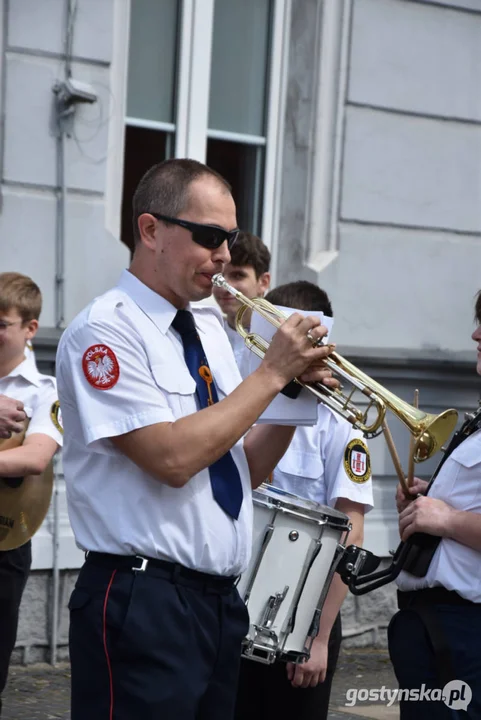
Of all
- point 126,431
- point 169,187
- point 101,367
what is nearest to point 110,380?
point 101,367

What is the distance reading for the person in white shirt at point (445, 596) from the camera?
3.55 m

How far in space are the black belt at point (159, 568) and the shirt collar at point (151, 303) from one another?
60 centimetres

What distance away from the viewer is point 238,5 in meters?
7.75

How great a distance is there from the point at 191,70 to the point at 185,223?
15.2 feet

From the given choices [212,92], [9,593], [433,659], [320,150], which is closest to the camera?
[433,659]

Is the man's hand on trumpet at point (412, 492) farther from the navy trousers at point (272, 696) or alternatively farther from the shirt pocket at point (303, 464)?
the navy trousers at point (272, 696)

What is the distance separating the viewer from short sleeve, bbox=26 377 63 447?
4820mm

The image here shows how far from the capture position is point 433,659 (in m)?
3.59

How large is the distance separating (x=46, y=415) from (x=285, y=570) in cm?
143

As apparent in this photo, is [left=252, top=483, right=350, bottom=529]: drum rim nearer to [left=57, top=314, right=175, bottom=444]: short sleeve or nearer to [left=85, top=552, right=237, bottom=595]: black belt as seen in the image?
[left=85, top=552, right=237, bottom=595]: black belt

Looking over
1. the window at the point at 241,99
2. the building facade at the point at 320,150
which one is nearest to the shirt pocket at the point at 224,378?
the building facade at the point at 320,150

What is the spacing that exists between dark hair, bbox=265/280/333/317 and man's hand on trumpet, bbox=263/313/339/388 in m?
1.19

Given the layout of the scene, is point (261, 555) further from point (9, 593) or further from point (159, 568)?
point (9, 593)

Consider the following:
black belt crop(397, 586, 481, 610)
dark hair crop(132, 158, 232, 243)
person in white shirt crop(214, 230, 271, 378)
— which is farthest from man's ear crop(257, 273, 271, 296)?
dark hair crop(132, 158, 232, 243)
